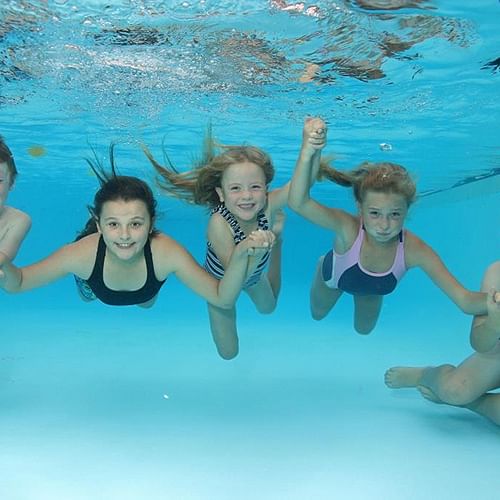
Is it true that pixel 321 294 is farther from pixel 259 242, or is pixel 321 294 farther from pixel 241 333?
pixel 241 333

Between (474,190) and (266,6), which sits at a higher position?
(474,190)

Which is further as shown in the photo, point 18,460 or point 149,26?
point 149,26

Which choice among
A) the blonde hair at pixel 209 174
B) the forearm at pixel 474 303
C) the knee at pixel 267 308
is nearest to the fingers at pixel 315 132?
the blonde hair at pixel 209 174

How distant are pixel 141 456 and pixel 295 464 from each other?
5.84 ft

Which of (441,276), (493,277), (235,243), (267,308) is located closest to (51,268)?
(235,243)

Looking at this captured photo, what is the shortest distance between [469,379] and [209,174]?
4296 mm

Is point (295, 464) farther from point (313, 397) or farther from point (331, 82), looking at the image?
point (331, 82)

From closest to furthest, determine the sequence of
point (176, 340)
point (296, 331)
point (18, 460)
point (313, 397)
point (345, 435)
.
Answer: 1. point (18, 460)
2. point (345, 435)
3. point (313, 397)
4. point (176, 340)
5. point (296, 331)

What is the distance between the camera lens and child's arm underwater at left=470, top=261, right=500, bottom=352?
21.1 feet

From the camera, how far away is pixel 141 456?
22.6 feet

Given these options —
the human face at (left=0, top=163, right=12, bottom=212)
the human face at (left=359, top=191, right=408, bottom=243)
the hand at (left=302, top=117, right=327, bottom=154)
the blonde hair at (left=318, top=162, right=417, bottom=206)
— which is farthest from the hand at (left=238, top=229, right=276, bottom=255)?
the human face at (left=0, top=163, right=12, bottom=212)

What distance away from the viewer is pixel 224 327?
8.62 meters

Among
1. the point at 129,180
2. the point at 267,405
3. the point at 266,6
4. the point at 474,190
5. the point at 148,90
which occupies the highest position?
the point at 474,190

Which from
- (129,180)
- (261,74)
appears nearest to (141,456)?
(129,180)
